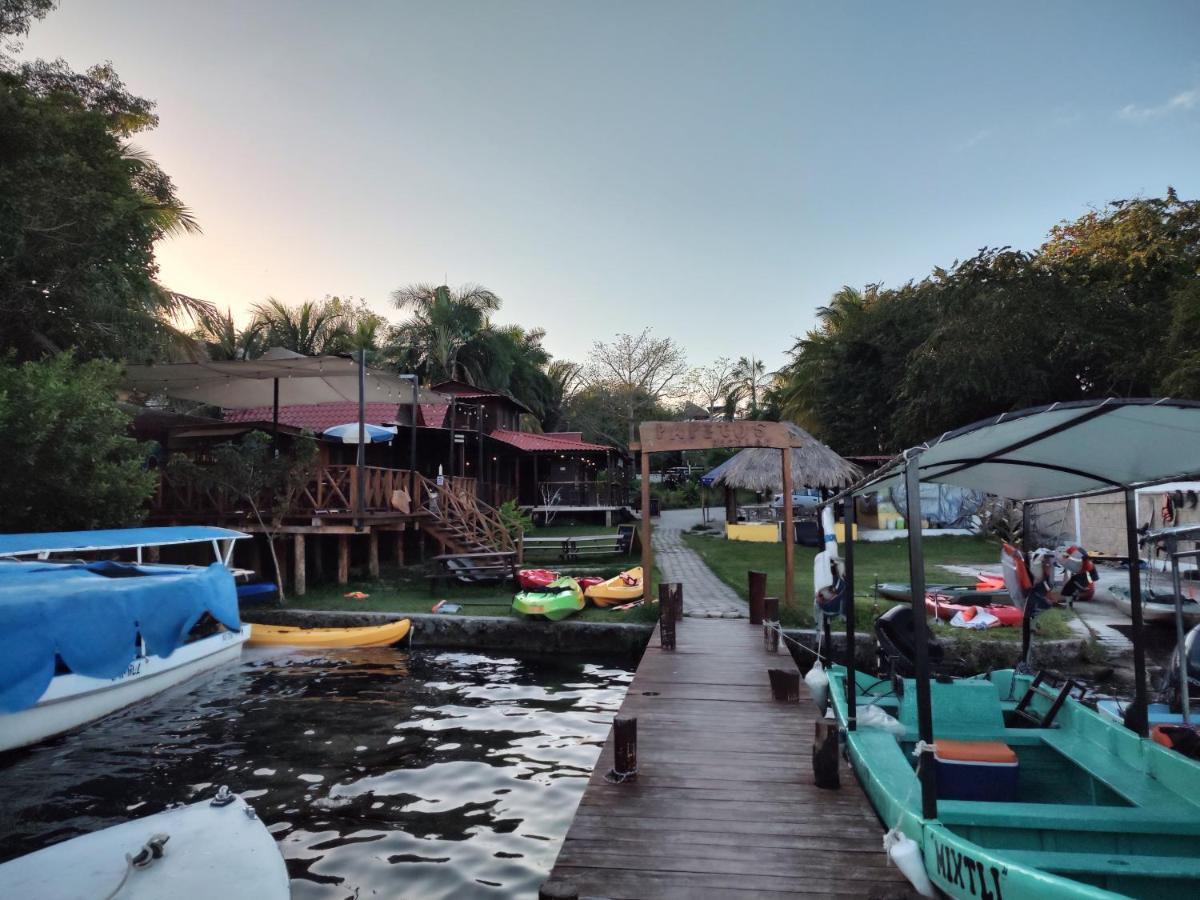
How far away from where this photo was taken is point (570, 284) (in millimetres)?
30406

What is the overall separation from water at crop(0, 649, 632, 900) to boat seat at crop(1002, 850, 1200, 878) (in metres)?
3.69

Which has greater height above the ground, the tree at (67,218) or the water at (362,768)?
the tree at (67,218)

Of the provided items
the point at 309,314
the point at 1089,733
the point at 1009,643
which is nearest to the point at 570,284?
the point at 309,314

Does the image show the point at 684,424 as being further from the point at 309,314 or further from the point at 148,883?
the point at 309,314

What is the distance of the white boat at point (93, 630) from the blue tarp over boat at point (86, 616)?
0.03 ft

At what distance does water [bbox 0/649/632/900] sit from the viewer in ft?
20.8

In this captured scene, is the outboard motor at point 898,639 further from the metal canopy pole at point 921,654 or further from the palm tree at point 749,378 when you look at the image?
the palm tree at point 749,378

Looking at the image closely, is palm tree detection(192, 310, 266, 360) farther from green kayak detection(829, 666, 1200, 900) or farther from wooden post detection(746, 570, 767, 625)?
green kayak detection(829, 666, 1200, 900)

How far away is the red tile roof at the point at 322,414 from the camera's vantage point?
2530cm

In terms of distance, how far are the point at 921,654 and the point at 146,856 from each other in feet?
17.0

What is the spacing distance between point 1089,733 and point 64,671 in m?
11.3

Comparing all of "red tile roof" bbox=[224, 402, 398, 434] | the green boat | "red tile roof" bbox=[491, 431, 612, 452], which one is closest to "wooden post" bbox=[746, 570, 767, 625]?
the green boat

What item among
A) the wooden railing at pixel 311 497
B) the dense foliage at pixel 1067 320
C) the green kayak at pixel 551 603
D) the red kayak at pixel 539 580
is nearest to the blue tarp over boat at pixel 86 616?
the green kayak at pixel 551 603

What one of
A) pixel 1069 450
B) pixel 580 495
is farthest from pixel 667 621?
pixel 580 495
